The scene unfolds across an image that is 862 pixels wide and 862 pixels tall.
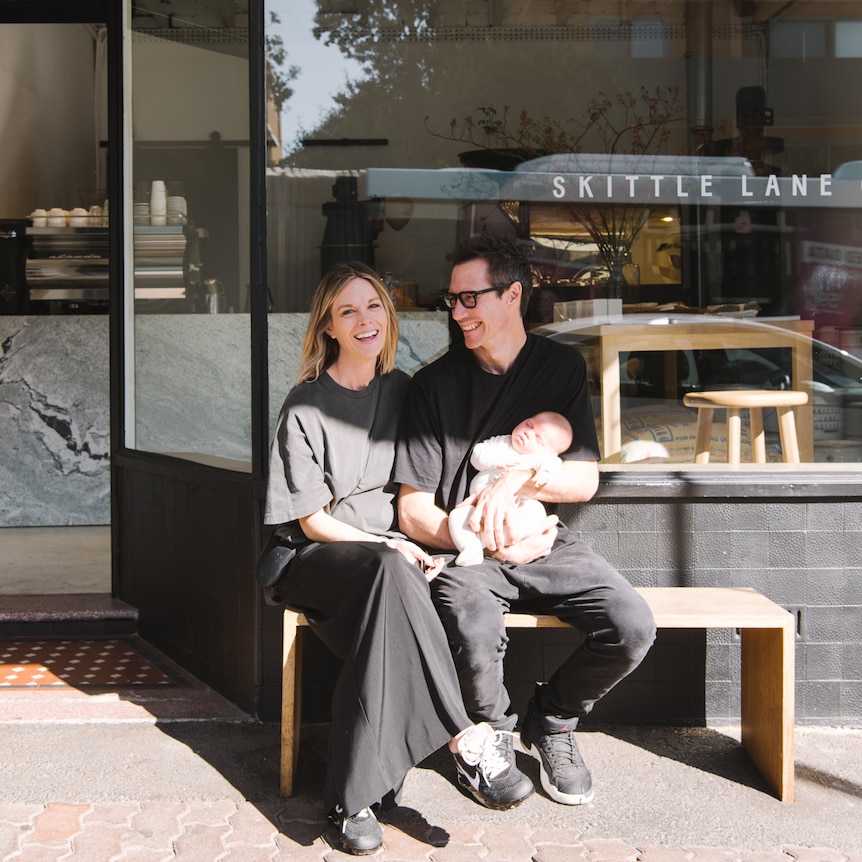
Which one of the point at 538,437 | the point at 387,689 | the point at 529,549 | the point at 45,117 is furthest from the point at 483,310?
the point at 45,117

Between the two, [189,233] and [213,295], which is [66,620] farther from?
[189,233]

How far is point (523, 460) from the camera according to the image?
9.83 ft

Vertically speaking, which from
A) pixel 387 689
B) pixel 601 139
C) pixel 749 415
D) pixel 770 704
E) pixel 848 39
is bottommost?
pixel 770 704

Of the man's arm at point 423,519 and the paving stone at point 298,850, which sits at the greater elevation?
the man's arm at point 423,519

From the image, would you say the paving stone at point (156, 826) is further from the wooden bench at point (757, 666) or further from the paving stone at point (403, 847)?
the paving stone at point (403, 847)

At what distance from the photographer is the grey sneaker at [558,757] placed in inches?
114

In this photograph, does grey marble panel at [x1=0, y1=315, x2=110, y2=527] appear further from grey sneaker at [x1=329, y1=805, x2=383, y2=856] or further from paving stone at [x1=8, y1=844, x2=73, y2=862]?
grey sneaker at [x1=329, y1=805, x2=383, y2=856]

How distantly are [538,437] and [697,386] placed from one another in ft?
3.86

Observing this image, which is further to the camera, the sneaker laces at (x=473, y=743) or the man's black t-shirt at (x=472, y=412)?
the man's black t-shirt at (x=472, y=412)

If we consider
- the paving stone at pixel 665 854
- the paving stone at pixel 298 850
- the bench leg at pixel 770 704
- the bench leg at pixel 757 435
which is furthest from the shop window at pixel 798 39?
the paving stone at pixel 298 850

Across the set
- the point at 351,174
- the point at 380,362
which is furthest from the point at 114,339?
the point at 380,362

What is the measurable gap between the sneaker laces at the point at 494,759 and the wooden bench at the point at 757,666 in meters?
0.32

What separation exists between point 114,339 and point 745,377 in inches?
98.6

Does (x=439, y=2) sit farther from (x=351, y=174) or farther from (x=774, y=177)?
(x=774, y=177)
